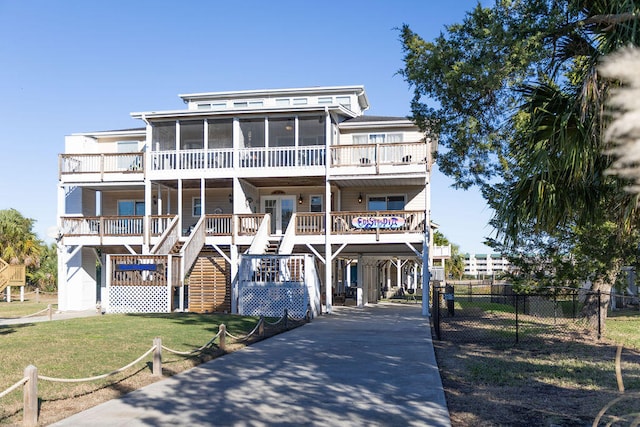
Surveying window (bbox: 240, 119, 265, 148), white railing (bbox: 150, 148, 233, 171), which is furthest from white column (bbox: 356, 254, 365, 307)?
white railing (bbox: 150, 148, 233, 171)

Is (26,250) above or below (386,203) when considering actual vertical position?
below

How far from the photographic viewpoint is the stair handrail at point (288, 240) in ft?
77.2

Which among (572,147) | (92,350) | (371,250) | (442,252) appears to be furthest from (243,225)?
(572,147)

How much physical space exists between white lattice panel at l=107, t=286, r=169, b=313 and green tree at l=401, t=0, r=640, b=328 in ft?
39.2

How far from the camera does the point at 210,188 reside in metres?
28.9

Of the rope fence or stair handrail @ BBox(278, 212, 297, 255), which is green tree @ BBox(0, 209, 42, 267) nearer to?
stair handrail @ BBox(278, 212, 297, 255)

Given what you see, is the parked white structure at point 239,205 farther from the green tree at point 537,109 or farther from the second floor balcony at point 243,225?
the green tree at point 537,109

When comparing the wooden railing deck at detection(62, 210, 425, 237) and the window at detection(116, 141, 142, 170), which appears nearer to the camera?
the wooden railing deck at detection(62, 210, 425, 237)

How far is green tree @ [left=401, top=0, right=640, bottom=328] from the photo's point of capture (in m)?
7.51

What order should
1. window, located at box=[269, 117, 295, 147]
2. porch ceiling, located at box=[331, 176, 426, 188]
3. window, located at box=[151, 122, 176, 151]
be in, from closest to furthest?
1. porch ceiling, located at box=[331, 176, 426, 188]
2. window, located at box=[151, 122, 176, 151]
3. window, located at box=[269, 117, 295, 147]

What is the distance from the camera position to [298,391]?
9148mm

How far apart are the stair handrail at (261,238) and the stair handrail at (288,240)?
899 millimetres

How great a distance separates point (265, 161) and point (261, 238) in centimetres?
328

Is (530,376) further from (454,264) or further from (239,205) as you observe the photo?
(454,264)
